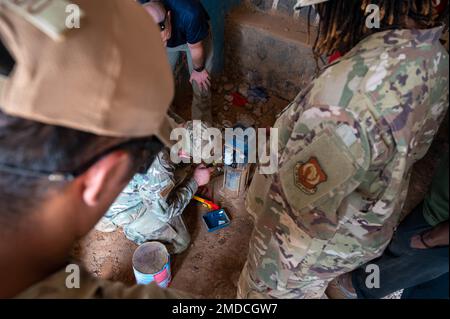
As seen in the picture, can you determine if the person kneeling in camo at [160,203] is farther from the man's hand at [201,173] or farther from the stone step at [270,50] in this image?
the stone step at [270,50]

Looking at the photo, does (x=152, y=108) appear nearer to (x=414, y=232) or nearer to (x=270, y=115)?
(x=414, y=232)

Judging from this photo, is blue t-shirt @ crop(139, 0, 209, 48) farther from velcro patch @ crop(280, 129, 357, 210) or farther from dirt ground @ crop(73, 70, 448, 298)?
velcro patch @ crop(280, 129, 357, 210)

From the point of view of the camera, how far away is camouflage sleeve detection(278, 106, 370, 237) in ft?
3.28

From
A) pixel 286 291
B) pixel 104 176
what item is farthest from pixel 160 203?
pixel 104 176

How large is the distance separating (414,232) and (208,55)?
87.2 inches

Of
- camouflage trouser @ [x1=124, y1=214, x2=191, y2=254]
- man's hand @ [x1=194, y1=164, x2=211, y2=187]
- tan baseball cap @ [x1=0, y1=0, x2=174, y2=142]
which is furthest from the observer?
man's hand @ [x1=194, y1=164, x2=211, y2=187]

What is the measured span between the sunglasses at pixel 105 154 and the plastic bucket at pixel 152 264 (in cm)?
120

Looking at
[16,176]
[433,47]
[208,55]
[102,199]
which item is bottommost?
[208,55]

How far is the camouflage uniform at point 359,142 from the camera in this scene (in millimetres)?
971

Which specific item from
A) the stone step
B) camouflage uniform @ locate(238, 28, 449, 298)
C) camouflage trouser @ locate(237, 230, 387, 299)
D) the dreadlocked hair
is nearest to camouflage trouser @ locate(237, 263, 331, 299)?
camouflage trouser @ locate(237, 230, 387, 299)

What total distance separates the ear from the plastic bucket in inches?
47.9

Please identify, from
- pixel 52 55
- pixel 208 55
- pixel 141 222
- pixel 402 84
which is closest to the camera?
pixel 52 55
